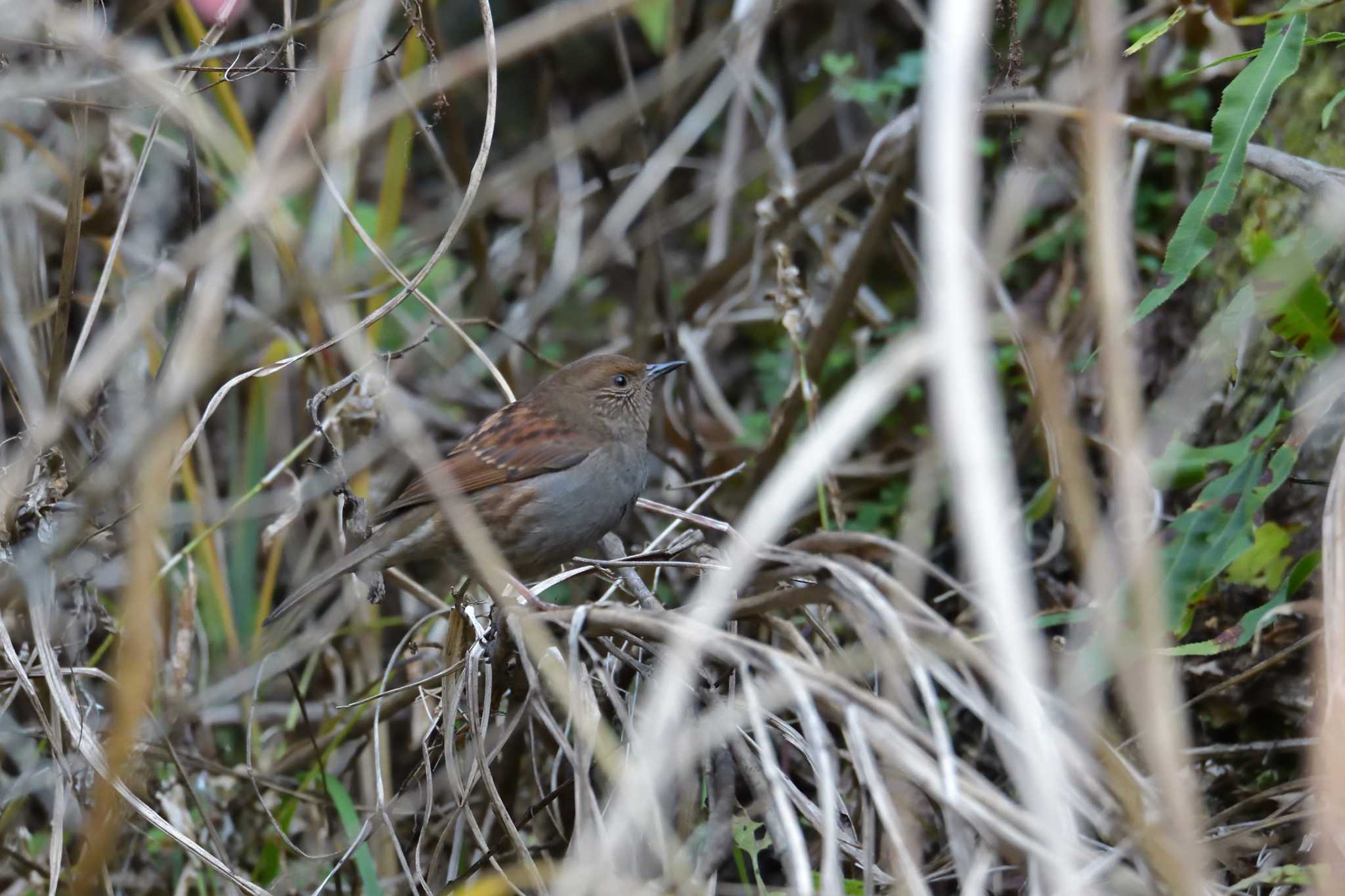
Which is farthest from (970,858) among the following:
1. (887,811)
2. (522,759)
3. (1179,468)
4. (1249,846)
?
(522,759)

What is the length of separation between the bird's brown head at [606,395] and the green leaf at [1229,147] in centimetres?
170

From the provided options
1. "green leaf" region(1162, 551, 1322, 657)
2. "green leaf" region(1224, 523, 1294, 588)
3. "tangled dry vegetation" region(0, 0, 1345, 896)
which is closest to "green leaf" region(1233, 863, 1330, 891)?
"tangled dry vegetation" region(0, 0, 1345, 896)

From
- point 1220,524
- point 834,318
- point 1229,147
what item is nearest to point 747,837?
point 1220,524

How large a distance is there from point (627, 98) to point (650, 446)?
1200mm

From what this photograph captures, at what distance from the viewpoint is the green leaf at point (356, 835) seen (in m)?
2.79

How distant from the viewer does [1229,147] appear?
240 cm

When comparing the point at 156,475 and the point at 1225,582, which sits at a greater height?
the point at 156,475

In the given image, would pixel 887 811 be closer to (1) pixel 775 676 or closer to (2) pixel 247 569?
(1) pixel 775 676

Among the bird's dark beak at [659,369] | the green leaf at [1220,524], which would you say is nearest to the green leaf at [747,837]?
the green leaf at [1220,524]

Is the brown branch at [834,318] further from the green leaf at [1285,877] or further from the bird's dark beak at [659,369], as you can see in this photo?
the green leaf at [1285,877]

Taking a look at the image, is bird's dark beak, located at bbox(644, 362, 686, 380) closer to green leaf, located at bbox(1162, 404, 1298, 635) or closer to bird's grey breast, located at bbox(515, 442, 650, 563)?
bird's grey breast, located at bbox(515, 442, 650, 563)

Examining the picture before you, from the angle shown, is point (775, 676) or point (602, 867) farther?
point (775, 676)

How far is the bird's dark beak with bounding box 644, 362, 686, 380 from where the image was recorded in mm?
3781

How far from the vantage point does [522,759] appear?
132 inches
